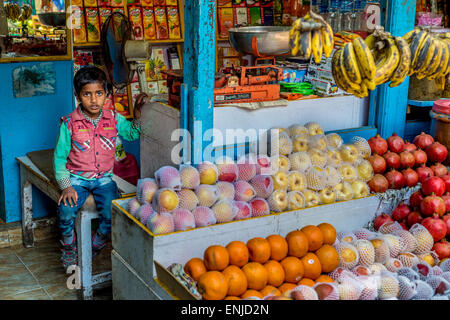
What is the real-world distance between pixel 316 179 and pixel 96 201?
4.49 ft

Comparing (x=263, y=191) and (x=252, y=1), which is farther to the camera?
(x=252, y=1)

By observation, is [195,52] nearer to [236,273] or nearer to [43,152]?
[236,273]

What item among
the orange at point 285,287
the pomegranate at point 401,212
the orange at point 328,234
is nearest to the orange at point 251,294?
the orange at point 285,287

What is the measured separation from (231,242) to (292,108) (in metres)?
1.16

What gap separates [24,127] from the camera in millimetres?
4047

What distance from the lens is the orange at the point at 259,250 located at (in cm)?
236

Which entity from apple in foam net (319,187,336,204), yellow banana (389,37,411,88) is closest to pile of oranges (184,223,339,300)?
apple in foam net (319,187,336,204)

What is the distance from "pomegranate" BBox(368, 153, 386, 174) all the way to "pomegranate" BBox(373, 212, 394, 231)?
0.32 meters

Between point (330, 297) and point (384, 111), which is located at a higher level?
point (384, 111)

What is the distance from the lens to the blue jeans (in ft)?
10.5

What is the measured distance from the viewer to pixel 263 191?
2.72 metres

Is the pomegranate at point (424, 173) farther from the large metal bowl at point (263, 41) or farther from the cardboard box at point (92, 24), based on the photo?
the cardboard box at point (92, 24)

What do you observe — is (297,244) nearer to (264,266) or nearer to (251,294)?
(264,266)
